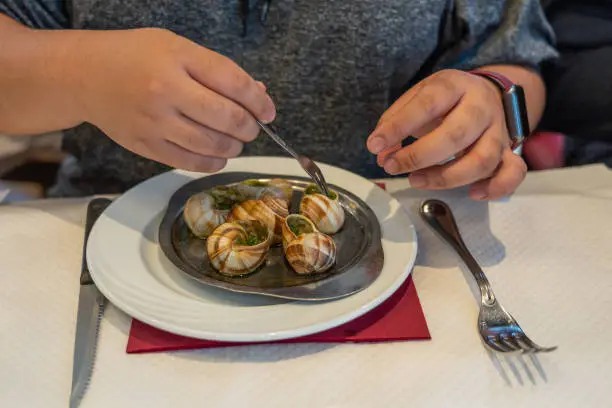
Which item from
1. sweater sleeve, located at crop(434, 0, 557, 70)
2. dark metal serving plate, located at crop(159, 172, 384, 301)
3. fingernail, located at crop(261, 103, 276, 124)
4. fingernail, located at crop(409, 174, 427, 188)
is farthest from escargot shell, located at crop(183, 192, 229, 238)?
sweater sleeve, located at crop(434, 0, 557, 70)

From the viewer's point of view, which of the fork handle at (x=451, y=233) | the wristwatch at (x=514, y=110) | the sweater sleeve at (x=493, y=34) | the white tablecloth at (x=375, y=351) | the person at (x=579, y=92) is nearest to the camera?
the white tablecloth at (x=375, y=351)

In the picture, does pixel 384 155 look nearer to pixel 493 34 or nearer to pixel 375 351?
pixel 375 351

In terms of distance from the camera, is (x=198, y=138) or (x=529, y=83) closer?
(x=198, y=138)

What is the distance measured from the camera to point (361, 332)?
0.58 meters

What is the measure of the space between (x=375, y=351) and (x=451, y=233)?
0.71 ft

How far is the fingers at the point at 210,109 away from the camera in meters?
0.57

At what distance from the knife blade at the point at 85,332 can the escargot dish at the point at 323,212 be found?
0.23 metres

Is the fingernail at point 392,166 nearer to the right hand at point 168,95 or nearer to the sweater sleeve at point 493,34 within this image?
the right hand at point 168,95

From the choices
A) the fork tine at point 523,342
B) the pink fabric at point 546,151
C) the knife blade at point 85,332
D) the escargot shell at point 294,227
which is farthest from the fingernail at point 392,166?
the pink fabric at point 546,151

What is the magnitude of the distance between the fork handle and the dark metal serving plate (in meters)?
0.09

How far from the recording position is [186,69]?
1.91 feet

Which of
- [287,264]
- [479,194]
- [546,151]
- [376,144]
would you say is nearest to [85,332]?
[287,264]

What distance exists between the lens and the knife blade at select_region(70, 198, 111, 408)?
520 millimetres

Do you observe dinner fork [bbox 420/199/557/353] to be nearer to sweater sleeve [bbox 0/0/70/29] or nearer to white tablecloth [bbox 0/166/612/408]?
white tablecloth [bbox 0/166/612/408]
